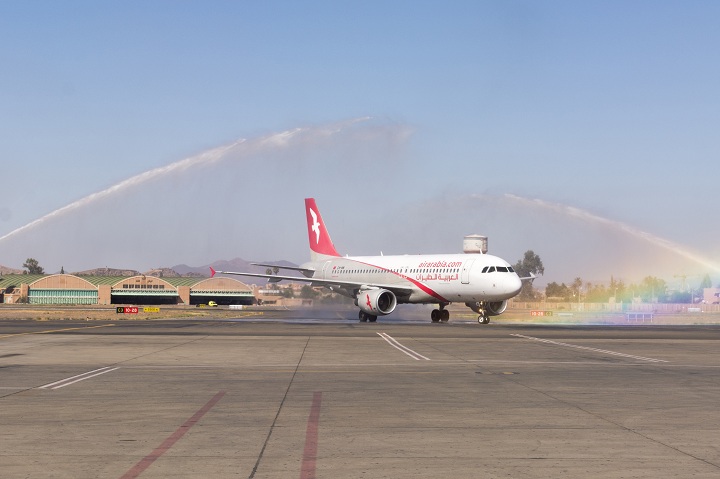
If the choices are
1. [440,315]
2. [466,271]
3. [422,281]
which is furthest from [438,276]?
[440,315]

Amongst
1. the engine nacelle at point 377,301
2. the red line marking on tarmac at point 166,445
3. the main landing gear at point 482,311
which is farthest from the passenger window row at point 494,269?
the red line marking on tarmac at point 166,445

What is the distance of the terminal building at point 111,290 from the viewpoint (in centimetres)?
16950

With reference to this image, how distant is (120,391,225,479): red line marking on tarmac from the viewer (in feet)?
33.8

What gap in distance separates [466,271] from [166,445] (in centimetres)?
5308

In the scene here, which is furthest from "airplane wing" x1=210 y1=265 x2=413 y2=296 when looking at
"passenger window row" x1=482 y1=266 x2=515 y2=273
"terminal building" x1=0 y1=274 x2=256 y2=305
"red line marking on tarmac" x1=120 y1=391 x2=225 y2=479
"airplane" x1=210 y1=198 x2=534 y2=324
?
"terminal building" x1=0 y1=274 x2=256 y2=305

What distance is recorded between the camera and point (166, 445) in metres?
12.2

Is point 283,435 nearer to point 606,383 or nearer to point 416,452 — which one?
point 416,452

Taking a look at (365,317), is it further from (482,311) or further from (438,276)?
(482,311)

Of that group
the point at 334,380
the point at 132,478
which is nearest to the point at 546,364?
the point at 334,380

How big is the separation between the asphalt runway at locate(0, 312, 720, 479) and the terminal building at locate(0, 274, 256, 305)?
478 ft

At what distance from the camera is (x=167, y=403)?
17.0 meters

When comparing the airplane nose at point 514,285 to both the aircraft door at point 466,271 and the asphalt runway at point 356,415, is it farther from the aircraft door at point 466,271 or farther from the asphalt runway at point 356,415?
the asphalt runway at point 356,415

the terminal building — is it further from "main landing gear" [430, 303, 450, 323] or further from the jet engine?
the jet engine

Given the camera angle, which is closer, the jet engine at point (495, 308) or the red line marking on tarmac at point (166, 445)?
the red line marking on tarmac at point (166, 445)
